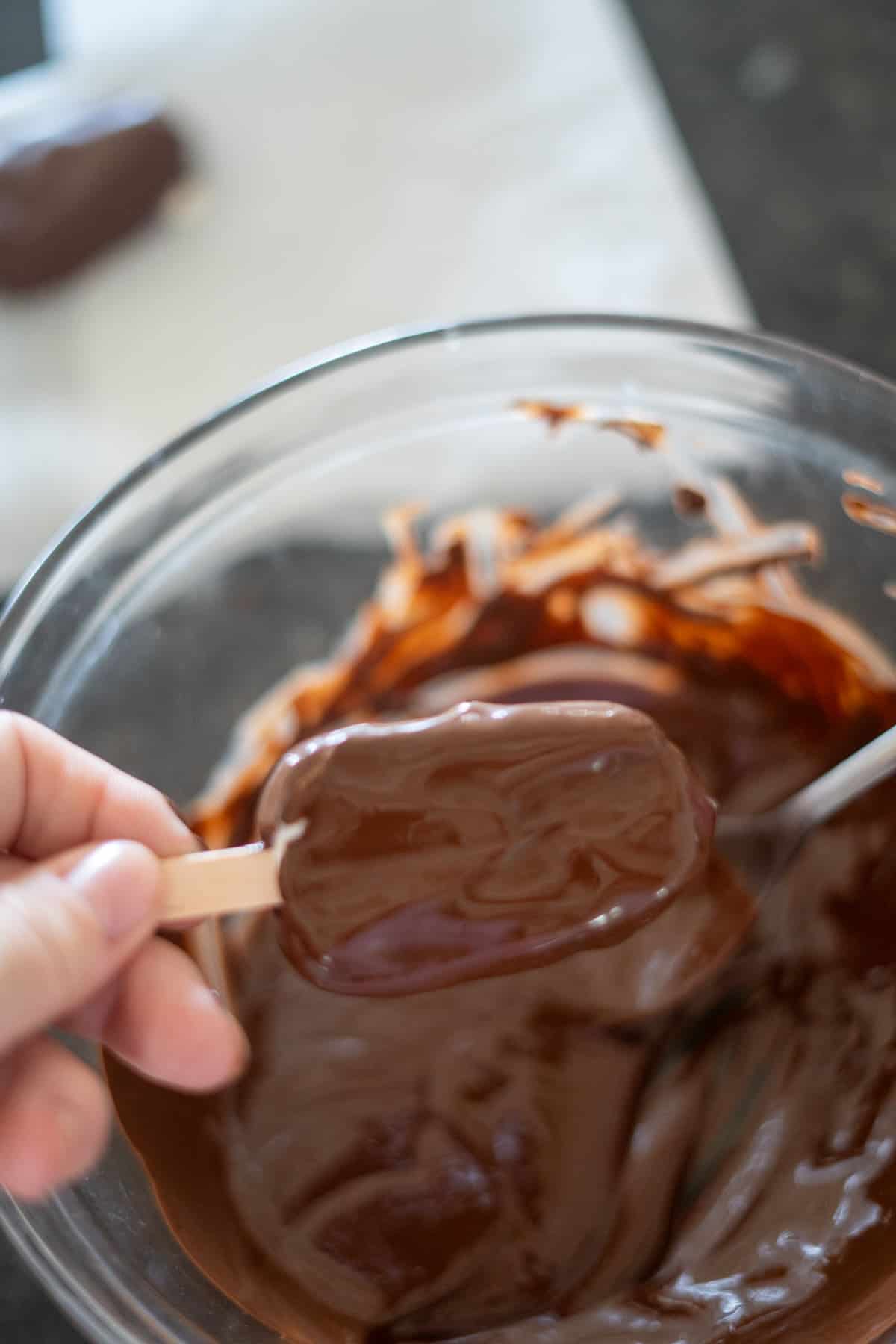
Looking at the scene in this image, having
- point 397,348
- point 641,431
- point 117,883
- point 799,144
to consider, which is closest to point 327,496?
point 397,348

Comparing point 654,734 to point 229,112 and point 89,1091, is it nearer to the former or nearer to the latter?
point 89,1091

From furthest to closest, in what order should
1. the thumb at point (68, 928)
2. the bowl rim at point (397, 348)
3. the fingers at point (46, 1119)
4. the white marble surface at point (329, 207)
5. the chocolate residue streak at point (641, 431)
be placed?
the white marble surface at point (329, 207) → the chocolate residue streak at point (641, 431) → the bowl rim at point (397, 348) → the fingers at point (46, 1119) → the thumb at point (68, 928)

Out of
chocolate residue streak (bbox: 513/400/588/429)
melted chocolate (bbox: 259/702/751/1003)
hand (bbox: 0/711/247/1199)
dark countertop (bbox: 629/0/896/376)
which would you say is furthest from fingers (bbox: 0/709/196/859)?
dark countertop (bbox: 629/0/896/376)

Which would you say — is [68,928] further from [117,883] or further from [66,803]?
[66,803]

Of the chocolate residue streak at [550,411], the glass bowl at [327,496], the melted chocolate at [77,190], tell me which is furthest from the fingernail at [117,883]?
the melted chocolate at [77,190]

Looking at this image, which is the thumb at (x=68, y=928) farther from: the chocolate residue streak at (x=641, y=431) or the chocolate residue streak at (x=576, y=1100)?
the chocolate residue streak at (x=641, y=431)

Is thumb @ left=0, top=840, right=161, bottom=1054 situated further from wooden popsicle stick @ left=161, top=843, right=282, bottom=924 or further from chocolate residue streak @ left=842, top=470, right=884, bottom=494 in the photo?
chocolate residue streak @ left=842, top=470, right=884, bottom=494

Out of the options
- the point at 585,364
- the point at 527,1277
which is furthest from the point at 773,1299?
the point at 585,364

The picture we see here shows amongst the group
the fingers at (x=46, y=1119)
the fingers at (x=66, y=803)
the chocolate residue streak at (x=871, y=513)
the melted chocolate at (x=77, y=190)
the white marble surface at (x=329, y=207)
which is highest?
the melted chocolate at (x=77, y=190)
